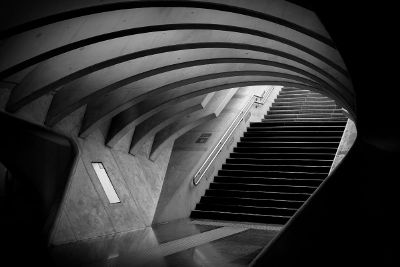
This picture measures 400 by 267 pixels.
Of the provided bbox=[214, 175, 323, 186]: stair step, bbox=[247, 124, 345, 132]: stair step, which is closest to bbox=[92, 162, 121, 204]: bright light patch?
bbox=[214, 175, 323, 186]: stair step

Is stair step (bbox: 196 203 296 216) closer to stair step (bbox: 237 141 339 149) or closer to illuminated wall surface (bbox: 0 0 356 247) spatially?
illuminated wall surface (bbox: 0 0 356 247)

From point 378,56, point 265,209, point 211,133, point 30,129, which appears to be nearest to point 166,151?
point 211,133

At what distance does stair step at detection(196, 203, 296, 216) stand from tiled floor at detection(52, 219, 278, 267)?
5.68 feet

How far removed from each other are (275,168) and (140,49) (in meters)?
9.10

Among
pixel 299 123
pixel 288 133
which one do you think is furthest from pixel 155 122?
pixel 299 123

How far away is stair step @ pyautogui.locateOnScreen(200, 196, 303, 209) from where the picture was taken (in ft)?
46.5

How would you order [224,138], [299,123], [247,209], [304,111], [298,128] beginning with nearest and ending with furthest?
[247,209] < [224,138] < [298,128] < [299,123] < [304,111]

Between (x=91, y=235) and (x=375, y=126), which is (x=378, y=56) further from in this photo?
(x=91, y=235)

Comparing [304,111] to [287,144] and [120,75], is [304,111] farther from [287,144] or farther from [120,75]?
[120,75]

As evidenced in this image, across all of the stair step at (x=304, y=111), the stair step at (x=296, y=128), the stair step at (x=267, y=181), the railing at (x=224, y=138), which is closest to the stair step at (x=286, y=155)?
the railing at (x=224, y=138)

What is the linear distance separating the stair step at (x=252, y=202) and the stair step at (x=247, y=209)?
0.92ft

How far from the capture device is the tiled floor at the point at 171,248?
739 cm

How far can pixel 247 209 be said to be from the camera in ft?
47.7

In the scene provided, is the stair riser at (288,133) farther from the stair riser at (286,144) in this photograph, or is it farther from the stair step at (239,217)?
the stair step at (239,217)
